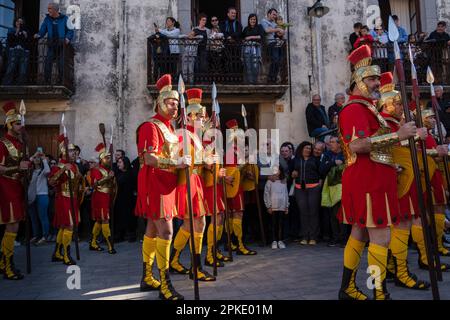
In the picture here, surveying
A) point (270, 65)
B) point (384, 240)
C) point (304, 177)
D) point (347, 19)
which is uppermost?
point (347, 19)

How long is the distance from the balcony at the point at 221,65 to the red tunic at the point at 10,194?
222 inches

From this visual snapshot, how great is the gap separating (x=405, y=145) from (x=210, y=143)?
2.75 metres

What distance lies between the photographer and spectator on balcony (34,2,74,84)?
11.0 metres

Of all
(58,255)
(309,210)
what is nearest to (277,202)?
(309,210)

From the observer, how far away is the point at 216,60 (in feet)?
37.4

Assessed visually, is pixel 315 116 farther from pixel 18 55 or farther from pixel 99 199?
pixel 18 55

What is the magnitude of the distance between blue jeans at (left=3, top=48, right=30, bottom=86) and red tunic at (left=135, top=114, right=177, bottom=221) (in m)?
8.13

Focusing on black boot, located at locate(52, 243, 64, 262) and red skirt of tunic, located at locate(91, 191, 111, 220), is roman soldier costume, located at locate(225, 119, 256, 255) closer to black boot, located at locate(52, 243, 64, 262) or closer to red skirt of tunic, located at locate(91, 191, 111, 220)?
red skirt of tunic, located at locate(91, 191, 111, 220)

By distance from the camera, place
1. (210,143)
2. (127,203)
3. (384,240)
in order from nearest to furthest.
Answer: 1. (384,240)
2. (210,143)
3. (127,203)

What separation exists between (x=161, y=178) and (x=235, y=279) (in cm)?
181

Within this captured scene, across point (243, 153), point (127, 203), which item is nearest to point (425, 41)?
point (243, 153)

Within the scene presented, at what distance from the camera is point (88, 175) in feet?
29.2

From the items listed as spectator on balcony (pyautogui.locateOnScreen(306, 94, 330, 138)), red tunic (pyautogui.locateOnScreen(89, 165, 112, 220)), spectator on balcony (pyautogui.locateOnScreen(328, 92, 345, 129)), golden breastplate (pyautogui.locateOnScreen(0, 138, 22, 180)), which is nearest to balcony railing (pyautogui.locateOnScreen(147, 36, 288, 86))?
spectator on balcony (pyautogui.locateOnScreen(306, 94, 330, 138))
